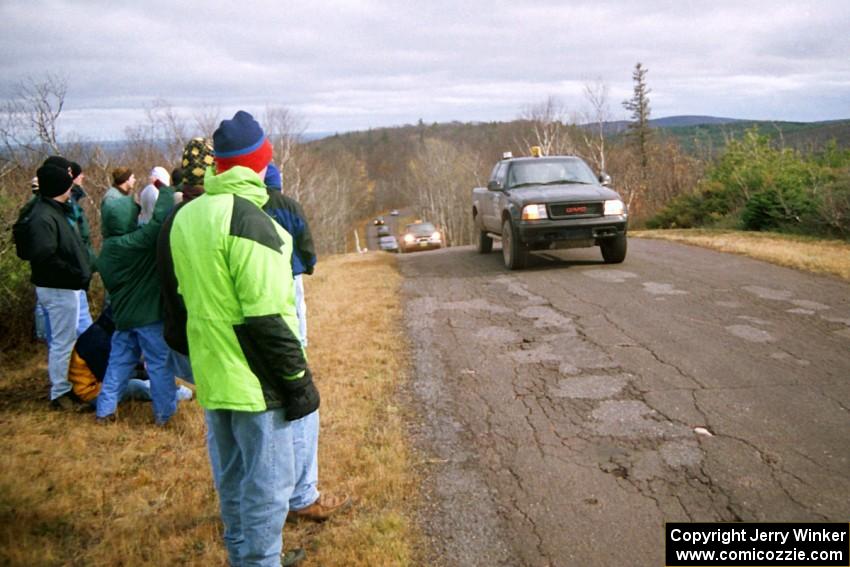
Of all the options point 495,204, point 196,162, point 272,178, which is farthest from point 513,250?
point 196,162

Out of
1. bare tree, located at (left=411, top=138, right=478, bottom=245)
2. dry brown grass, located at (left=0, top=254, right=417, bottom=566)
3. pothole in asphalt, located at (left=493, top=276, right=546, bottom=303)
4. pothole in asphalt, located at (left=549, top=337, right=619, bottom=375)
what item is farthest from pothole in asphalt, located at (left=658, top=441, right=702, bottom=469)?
bare tree, located at (left=411, top=138, right=478, bottom=245)

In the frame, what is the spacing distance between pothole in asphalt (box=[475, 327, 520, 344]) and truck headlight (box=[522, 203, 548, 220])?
309cm

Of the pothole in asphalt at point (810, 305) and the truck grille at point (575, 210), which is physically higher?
the truck grille at point (575, 210)

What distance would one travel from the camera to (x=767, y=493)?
11.0ft

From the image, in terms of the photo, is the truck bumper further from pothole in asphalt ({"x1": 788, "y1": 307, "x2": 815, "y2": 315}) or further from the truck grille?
pothole in asphalt ({"x1": 788, "y1": 307, "x2": 815, "y2": 315})

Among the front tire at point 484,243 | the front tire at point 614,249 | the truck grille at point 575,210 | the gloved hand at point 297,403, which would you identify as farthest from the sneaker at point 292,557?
the front tire at point 484,243

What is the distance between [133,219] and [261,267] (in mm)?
2904

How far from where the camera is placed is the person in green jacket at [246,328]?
7.75ft

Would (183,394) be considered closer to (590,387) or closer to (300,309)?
(300,309)

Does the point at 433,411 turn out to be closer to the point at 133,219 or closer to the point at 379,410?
the point at 379,410

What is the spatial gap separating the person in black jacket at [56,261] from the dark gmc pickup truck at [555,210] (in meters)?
6.35

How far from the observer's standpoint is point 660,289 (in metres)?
8.11

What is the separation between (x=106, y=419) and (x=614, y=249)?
7.79m

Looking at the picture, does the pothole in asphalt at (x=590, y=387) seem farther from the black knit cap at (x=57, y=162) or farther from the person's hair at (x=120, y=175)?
the black knit cap at (x=57, y=162)
